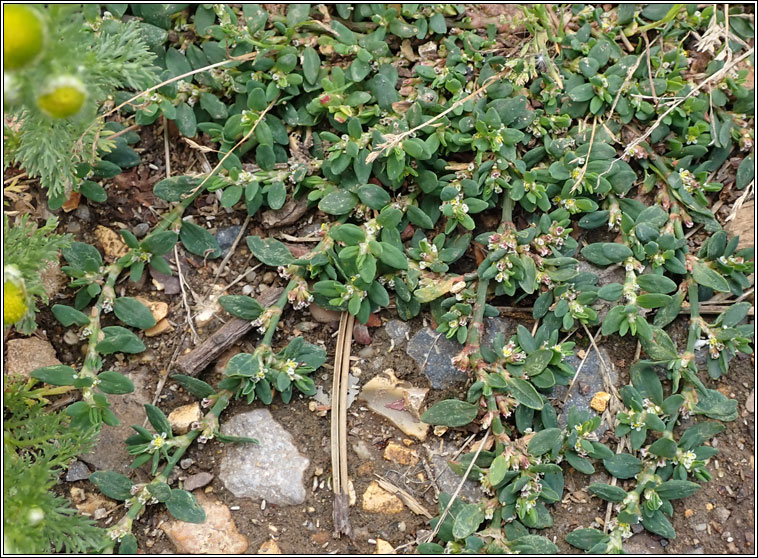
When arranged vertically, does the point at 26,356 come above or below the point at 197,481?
above

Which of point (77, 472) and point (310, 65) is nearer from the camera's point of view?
point (77, 472)

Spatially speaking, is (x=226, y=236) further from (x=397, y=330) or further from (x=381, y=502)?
(x=381, y=502)

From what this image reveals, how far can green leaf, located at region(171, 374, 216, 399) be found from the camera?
2.87 m

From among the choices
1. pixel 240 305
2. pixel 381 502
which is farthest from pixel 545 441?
pixel 240 305

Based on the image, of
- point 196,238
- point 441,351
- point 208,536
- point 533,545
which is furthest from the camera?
point 196,238

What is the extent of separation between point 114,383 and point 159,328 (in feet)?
1.20

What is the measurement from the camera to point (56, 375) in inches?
109

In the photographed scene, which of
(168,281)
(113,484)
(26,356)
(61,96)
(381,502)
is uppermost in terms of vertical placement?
(61,96)

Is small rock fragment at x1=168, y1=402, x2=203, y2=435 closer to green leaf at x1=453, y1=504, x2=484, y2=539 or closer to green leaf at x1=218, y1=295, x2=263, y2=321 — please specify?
green leaf at x1=218, y1=295, x2=263, y2=321

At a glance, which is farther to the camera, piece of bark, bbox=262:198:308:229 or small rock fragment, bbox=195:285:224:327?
piece of bark, bbox=262:198:308:229

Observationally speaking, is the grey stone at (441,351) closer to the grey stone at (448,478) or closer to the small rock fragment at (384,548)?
the grey stone at (448,478)

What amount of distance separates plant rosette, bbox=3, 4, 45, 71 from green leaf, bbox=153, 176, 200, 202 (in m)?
1.01

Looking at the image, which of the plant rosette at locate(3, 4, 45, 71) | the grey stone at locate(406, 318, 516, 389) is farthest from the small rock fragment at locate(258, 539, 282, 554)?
the plant rosette at locate(3, 4, 45, 71)

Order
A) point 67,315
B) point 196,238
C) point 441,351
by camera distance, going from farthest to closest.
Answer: point 196,238
point 441,351
point 67,315
